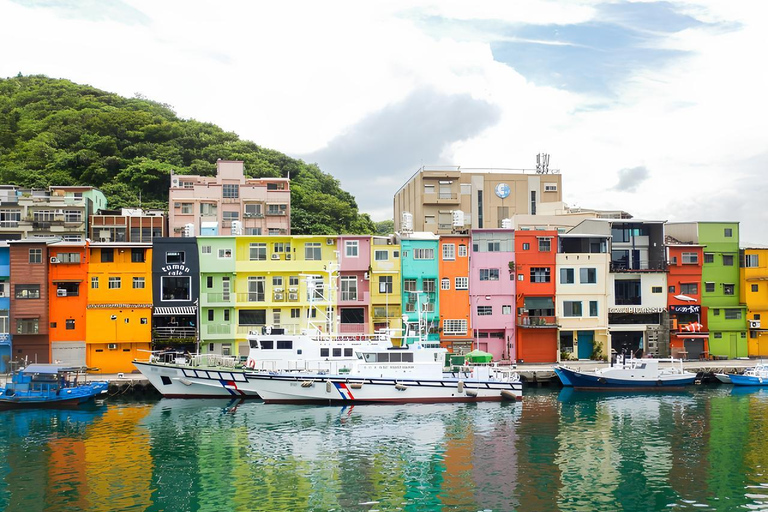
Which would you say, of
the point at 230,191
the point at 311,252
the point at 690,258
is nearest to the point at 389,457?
the point at 311,252

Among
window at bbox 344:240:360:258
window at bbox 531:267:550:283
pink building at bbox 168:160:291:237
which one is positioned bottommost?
window at bbox 531:267:550:283

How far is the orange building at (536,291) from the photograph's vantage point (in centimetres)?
5741

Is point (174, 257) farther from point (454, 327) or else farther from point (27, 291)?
point (454, 327)

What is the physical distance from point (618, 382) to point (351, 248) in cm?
2238

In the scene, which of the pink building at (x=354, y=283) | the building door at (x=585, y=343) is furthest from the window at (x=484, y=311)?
the pink building at (x=354, y=283)

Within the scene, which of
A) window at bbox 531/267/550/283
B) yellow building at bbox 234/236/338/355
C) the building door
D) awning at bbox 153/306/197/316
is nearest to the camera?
awning at bbox 153/306/197/316

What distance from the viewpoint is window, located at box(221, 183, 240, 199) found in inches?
2552

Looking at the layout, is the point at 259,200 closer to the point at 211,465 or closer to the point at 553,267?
the point at 553,267

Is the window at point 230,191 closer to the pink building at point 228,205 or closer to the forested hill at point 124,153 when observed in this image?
the pink building at point 228,205

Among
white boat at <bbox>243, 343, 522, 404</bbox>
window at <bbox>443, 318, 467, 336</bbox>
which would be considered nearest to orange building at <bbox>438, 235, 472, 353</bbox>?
window at <bbox>443, 318, 467, 336</bbox>

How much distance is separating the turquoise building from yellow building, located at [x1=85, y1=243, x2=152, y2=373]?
1975 cm

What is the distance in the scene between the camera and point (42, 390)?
43.3 meters

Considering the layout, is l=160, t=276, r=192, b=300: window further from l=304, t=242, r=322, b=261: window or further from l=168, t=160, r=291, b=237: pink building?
l=304, t=242, r=322, b=261: window

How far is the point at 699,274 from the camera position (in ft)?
199
